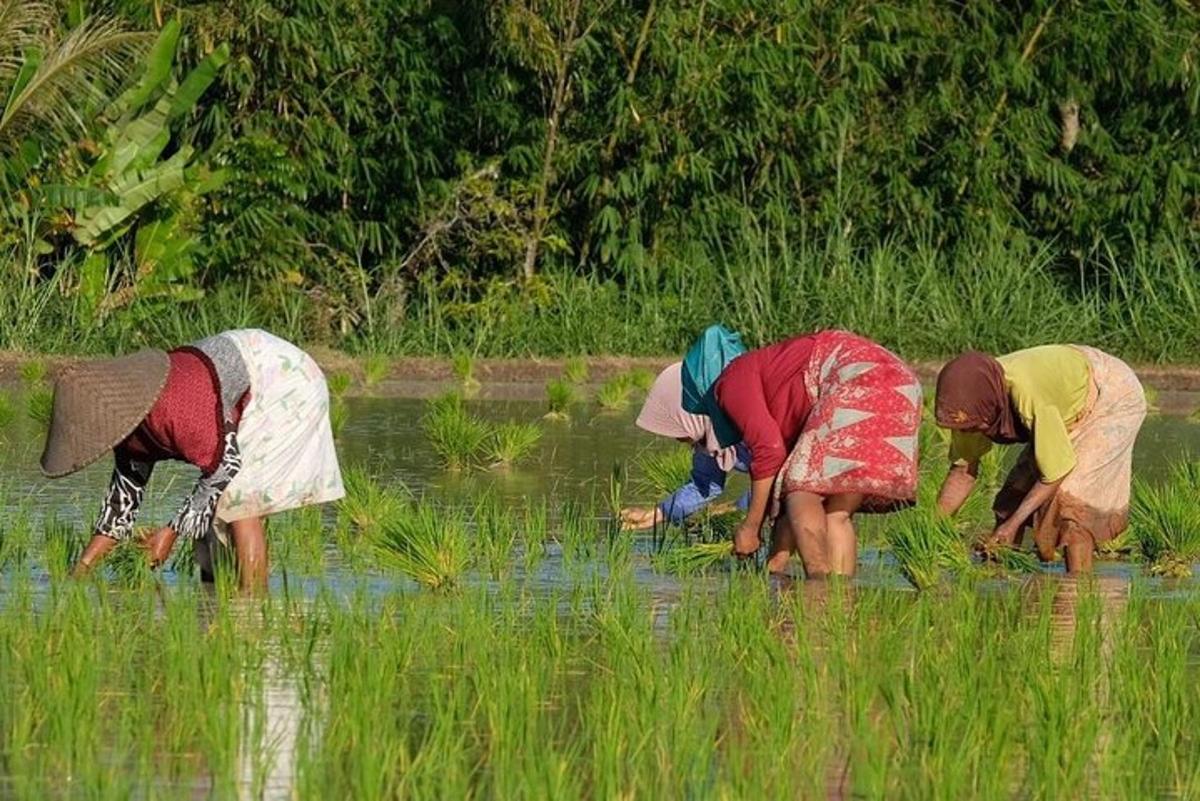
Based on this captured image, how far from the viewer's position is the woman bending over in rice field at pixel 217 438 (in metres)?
6.30

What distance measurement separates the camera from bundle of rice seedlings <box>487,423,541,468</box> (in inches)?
409

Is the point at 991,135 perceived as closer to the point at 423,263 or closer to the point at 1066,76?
the point at 1066,76

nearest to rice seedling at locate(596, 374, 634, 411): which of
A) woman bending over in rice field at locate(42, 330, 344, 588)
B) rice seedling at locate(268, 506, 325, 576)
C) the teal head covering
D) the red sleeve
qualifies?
rice seedling at locate(268, 506, 325, 576)

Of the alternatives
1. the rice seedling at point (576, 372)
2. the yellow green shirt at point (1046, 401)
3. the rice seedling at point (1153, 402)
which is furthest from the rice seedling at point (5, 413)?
the rice seedling at point (1153, 402)

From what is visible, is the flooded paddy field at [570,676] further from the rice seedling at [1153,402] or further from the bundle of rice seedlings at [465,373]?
the bundle of rice seedlings at [465,373]

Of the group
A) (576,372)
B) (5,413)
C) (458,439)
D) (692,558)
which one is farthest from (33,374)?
(692,558)

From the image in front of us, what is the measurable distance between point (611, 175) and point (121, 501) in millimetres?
10375

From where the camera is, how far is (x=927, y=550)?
703 centimetres

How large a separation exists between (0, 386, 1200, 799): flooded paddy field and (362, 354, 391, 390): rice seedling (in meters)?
6.30

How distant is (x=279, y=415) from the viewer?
6609 millimetres

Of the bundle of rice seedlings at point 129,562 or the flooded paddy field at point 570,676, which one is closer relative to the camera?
the flooded paddy field at point 570,676

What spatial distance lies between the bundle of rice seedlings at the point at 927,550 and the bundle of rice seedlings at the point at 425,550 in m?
1.22

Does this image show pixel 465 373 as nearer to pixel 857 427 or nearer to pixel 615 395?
pixel 615 395

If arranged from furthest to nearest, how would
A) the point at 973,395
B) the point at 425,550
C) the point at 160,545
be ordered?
1. the point at 973,395
2. the point at 425,550
3. the point at 160,545
